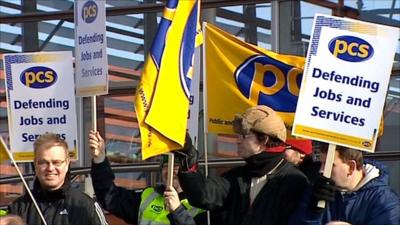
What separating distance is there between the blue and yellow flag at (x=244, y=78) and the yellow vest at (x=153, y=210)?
2.81 feet

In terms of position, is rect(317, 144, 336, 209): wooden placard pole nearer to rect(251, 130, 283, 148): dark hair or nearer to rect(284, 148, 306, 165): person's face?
rect(251, 130, 283, 148): dark hair

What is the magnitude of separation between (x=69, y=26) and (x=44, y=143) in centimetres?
411

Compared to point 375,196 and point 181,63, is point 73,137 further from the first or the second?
point 375,196

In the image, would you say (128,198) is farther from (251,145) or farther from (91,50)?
(251,145)

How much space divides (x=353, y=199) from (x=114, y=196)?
1.69m

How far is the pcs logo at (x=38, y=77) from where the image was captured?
762 centimetres

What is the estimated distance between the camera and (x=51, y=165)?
6398 mm

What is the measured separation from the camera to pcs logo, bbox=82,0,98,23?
6.87m

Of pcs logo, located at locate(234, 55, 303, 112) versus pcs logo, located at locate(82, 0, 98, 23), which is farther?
pcs logo, located at locate(234, 55, 303, 112)

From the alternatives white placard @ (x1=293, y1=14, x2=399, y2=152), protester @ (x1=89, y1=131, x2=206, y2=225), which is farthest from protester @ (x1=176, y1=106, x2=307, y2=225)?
protester @ (x1=89, y1=131, x2=206, y2=225)

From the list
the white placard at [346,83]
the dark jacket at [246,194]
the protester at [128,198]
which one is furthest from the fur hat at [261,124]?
the protester at [128,198]

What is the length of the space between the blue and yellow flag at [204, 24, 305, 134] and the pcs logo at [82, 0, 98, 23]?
1084 millimetres

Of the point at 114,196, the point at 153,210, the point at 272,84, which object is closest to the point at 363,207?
the point at 153,210

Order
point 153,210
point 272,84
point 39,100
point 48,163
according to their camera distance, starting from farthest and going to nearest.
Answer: point 272,84
point 39,100
point 153,210
point 48,163
